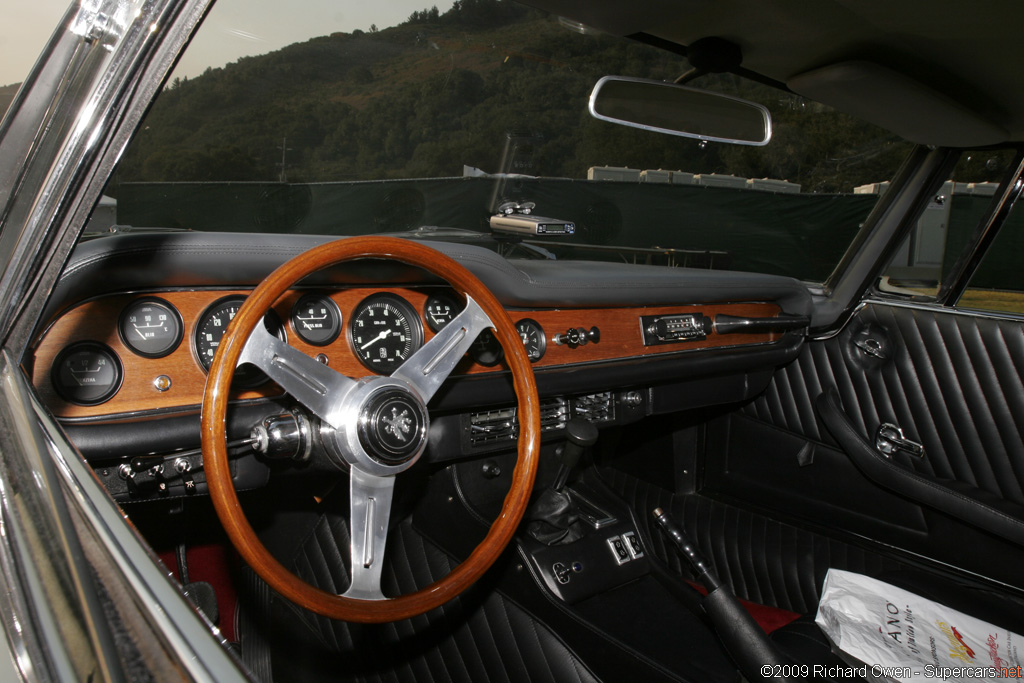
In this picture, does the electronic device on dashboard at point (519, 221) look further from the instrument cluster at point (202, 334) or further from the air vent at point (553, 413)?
the air vent at point (553, 413)

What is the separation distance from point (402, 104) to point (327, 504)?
1.61 m

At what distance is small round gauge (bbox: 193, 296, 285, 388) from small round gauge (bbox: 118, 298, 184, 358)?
54 millimetres

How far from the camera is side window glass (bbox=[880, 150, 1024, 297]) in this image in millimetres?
2711

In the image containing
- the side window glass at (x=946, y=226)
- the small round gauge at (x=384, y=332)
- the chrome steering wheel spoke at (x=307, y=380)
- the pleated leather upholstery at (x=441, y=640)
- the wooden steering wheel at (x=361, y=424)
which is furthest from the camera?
the side window glass at (x=946, y=226)

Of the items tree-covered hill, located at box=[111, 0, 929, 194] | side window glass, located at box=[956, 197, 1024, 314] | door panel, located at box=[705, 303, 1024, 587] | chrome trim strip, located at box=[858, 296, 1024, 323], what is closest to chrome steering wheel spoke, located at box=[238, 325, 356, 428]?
tree-covered hill, located at box=[111, 0, 929, 194]

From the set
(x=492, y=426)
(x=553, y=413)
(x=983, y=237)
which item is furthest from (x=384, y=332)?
(x=983, y=237)

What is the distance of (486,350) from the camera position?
2111 millimetres

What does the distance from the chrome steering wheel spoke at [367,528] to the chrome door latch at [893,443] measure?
214 centimetres

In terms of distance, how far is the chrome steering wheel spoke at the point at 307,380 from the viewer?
132cm

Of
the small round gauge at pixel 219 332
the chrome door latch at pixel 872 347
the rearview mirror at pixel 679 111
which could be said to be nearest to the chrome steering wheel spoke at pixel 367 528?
the small round gauge at pixel 219 332

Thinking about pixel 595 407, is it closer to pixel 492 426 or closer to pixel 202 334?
pixel 492 426

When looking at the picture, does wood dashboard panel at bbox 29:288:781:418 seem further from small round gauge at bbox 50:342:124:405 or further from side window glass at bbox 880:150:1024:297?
side window glass at bbox 880:150:1024:297

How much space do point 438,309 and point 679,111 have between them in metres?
1.16

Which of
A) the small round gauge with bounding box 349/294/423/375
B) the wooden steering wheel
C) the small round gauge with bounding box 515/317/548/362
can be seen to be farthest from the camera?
the small round gauge with bounding box 515/317/548/362
